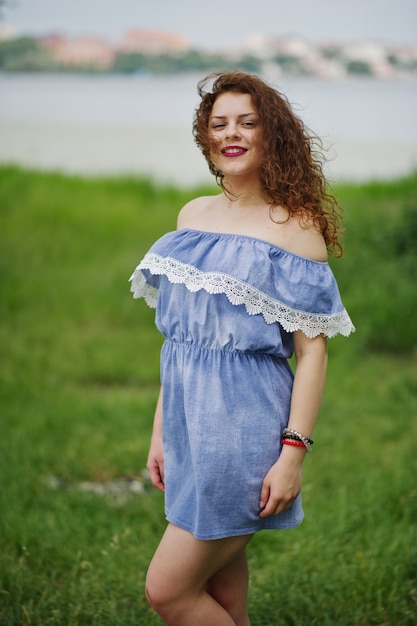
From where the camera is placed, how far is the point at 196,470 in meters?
2.00

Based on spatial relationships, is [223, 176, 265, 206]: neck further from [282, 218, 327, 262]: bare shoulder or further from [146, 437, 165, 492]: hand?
[146, 437, 165, 492]: hand

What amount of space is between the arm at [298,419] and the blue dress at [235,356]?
0.03 metres

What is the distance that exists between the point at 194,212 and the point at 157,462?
0.72 meters

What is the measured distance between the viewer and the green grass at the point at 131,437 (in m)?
2.83

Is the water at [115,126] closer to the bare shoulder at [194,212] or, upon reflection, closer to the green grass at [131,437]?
the green grass at [131,437]

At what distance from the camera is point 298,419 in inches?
A: 79.4

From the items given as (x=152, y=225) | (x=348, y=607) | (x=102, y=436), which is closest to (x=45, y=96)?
(x=152, y=225)

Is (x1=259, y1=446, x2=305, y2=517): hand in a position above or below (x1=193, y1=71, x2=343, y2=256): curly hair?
below

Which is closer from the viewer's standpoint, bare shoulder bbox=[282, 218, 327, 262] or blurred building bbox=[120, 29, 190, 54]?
bare shoulder bbox=[282, 218, 327, 262]

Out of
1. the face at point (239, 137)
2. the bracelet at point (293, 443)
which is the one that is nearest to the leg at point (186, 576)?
the bracelet at point (293, 443)

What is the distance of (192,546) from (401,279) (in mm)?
4477

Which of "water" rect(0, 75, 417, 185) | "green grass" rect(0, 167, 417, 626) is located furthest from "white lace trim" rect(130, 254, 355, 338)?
"water" rect(0, 75, 417, 185)

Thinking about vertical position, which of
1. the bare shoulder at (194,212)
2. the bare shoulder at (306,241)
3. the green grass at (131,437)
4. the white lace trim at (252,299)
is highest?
the bare shoulder at (194,212)

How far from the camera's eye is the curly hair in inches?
81.2
